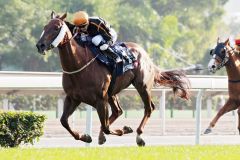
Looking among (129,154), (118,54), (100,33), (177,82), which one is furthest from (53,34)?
(177,82)

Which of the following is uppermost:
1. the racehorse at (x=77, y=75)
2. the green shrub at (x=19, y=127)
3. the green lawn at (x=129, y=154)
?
the racehorse at (x=77, y=75)

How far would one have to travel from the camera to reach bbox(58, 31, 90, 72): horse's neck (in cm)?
1030

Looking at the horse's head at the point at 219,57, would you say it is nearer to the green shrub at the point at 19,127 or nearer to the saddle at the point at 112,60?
the saddle at the point at 112,60

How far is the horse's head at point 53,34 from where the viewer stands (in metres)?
9.80

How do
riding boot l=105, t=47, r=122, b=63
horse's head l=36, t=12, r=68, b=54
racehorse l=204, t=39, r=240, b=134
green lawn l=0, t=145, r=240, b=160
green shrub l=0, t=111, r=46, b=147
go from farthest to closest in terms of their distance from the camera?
racehorse l=204, t=39, r=240, b=134
green shrub l=0, t=111, r=46, b=147
riding boot l=105, t=47, r=122, b=63
horse's head l=36, t=12, r=68, b=54
green lawn l=0, t=145, r=240, b=160

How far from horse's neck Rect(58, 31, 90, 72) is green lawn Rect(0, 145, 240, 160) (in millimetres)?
1003

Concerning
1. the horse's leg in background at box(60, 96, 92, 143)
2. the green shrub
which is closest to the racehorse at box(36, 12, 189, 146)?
the horse's leg in background at box(60, 96, 92, 143)

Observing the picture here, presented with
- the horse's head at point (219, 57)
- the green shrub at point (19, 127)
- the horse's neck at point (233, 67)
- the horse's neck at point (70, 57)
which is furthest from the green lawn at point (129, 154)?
the horse's head at point (219, 57)

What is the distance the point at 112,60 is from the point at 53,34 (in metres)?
1.14

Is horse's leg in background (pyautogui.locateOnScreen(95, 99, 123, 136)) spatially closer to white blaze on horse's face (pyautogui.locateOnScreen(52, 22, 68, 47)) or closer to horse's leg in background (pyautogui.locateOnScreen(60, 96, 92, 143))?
horse's leg in background (pyautogui.locateOnScreen(60, 96, 92, 143))

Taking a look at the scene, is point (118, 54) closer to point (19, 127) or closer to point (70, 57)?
point (70, 57)

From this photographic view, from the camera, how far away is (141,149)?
10.2 m

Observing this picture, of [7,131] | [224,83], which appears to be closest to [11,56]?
[224,83]

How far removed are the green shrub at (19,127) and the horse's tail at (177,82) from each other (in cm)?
179
